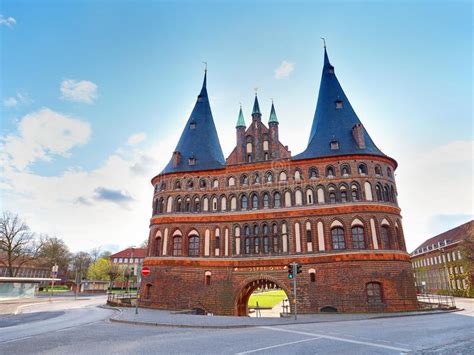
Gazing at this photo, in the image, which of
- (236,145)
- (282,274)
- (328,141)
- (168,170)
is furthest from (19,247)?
(328,141)

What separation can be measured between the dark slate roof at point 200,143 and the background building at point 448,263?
123ft

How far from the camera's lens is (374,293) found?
78.5ft

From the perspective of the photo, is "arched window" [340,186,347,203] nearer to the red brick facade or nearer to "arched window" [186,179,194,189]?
the red brick facade

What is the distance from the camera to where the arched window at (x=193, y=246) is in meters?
29.2

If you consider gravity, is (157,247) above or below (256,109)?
below

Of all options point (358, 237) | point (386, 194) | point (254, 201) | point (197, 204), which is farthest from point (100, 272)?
point (386, 194)

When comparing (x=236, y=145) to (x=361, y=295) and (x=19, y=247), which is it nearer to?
(x=361, y=295)

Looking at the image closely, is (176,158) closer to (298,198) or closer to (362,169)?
(298,198)

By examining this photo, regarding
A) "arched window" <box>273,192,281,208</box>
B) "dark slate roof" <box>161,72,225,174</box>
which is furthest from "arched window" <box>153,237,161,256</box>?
"arched window" <box>273,192,281,208</box>

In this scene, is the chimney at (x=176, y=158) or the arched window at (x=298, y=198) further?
the chimney at (x=176, y=158)

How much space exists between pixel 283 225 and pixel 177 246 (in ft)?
34.2

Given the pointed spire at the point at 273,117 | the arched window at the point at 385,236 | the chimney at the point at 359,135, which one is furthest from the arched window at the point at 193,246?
the chimney at the point at 359,135

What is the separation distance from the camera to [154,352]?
31.1 ft

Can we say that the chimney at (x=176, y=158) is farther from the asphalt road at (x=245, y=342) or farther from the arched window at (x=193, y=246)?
the asphalt road at (x=245, y=342)
